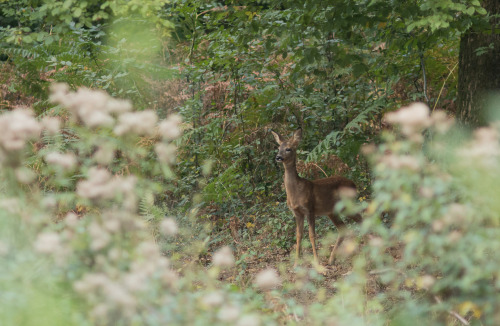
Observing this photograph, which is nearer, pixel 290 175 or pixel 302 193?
pixel 302 193

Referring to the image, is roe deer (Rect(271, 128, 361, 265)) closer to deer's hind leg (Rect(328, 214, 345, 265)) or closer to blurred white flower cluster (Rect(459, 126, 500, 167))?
deer's hind leg (Rect(328, 214, 345, 265))

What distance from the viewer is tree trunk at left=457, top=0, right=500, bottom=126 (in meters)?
5.36

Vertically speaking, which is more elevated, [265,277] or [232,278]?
[265,277]

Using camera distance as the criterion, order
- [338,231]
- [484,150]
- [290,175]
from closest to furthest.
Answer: [484,150]
[290,175]
[338,231]

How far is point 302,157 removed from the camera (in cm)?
863

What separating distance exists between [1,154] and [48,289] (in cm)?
64

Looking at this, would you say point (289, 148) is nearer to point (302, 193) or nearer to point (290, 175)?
point (290, 175)

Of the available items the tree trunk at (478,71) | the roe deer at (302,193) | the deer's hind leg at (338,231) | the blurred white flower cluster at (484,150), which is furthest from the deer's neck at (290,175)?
the blurred white flower cluster at (484,150)

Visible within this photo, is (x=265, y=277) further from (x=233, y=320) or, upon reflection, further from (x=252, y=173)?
(x=252, y=173)

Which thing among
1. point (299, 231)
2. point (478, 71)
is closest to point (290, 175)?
point (299, 231)

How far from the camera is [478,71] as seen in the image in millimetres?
5477

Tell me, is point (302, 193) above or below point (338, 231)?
above

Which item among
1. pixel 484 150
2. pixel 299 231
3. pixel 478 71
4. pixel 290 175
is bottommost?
pixel 299 231

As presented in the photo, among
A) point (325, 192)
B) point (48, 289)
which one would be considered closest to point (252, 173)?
point (325, 192)
